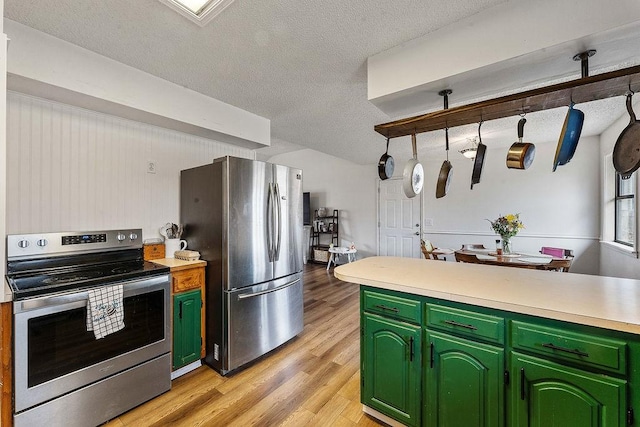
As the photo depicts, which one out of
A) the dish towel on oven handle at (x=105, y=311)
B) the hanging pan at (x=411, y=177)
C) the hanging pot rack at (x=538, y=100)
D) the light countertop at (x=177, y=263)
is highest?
the hanging pot rack at (x=538, y=100)

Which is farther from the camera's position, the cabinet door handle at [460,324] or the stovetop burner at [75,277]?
the stovetop burner at [75,277]

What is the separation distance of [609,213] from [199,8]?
5.41 meters

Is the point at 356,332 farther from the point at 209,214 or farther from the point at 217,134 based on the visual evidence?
the point at 217,134

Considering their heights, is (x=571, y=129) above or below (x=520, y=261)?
above

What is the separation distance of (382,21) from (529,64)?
0.82 metres

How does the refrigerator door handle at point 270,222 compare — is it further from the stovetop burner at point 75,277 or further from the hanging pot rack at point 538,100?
the hanging pot rack at point 538,100

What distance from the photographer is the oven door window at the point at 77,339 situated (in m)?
1.46

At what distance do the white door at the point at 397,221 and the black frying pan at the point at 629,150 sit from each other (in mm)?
4445

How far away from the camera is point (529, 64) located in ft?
4.92

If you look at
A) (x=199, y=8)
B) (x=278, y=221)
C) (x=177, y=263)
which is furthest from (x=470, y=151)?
(x=177, y=263)

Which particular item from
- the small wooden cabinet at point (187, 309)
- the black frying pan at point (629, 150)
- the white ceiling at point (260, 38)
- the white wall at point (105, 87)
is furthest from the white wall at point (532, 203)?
the small wooden cabinet at point (187, 309)

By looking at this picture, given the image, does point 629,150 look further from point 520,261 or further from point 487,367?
point 520,261

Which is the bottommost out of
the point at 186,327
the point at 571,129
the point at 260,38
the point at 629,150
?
the point at 186,327

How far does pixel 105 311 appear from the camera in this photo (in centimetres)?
165
